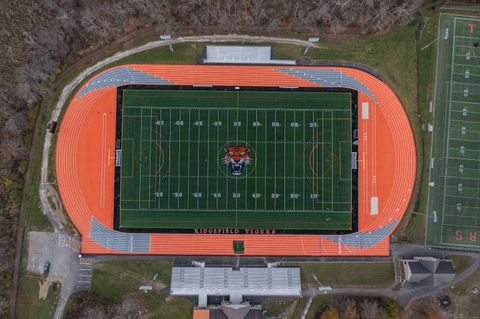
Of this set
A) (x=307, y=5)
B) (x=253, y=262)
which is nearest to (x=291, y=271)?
(x=253, y=262)

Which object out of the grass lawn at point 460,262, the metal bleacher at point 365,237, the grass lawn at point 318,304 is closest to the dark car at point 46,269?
the grass lawn at point 318,304

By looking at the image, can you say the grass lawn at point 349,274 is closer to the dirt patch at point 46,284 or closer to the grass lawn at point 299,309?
the grass lawn at point 299,309

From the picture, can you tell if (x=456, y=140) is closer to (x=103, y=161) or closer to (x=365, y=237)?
(x=365, y=237)

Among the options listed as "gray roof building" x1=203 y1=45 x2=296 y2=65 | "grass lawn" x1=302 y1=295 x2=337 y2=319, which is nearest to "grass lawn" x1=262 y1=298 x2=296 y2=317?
"grass lawn" x1=302 y1=295 x2=337 y2=319

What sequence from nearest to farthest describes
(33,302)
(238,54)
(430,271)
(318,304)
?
(430,271) → (33,302) → (318,304) → (238,54)

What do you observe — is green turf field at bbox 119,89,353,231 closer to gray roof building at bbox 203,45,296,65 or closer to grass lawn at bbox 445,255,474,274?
gray roof building at bbox 203,45,296,65

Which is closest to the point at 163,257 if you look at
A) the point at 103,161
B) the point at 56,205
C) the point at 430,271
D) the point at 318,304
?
the point at 103,161
